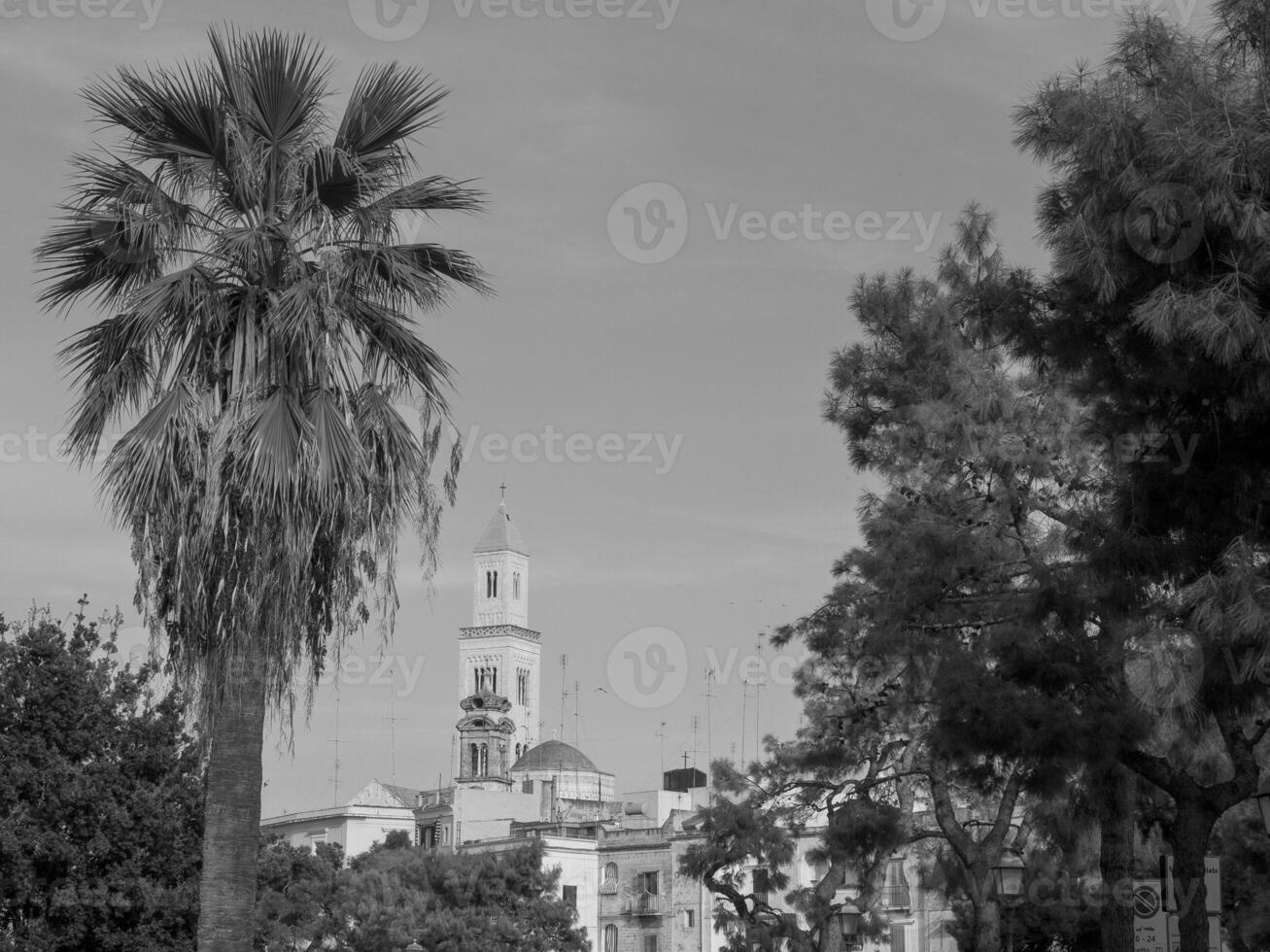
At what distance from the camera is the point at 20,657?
26000 mm

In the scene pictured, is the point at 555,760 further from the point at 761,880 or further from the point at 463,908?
the point at 761,880

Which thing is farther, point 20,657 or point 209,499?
point 20,657

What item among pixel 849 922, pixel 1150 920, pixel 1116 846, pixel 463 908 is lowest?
pixel 463 908

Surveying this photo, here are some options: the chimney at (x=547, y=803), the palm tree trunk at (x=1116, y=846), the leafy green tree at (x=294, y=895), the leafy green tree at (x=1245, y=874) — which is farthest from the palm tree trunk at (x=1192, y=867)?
the chimney at (x=547, y=803)

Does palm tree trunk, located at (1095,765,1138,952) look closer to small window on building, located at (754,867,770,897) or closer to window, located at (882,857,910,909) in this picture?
small window on building, located at (754,867,770,897)

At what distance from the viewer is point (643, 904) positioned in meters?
75.9

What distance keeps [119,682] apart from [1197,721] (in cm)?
1917

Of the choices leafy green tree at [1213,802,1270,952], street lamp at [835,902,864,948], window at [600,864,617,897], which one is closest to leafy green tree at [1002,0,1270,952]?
street lamp at [835,902,864,948]

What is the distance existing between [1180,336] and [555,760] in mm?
117934

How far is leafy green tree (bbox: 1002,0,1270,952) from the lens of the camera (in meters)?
11.3

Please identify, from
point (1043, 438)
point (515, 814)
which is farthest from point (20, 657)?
point (515, 814)

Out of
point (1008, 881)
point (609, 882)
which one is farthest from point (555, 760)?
point (1008, 881)

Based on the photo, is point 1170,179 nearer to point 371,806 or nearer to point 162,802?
point 162,802

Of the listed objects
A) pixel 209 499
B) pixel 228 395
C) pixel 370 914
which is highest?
pixel 228 395
